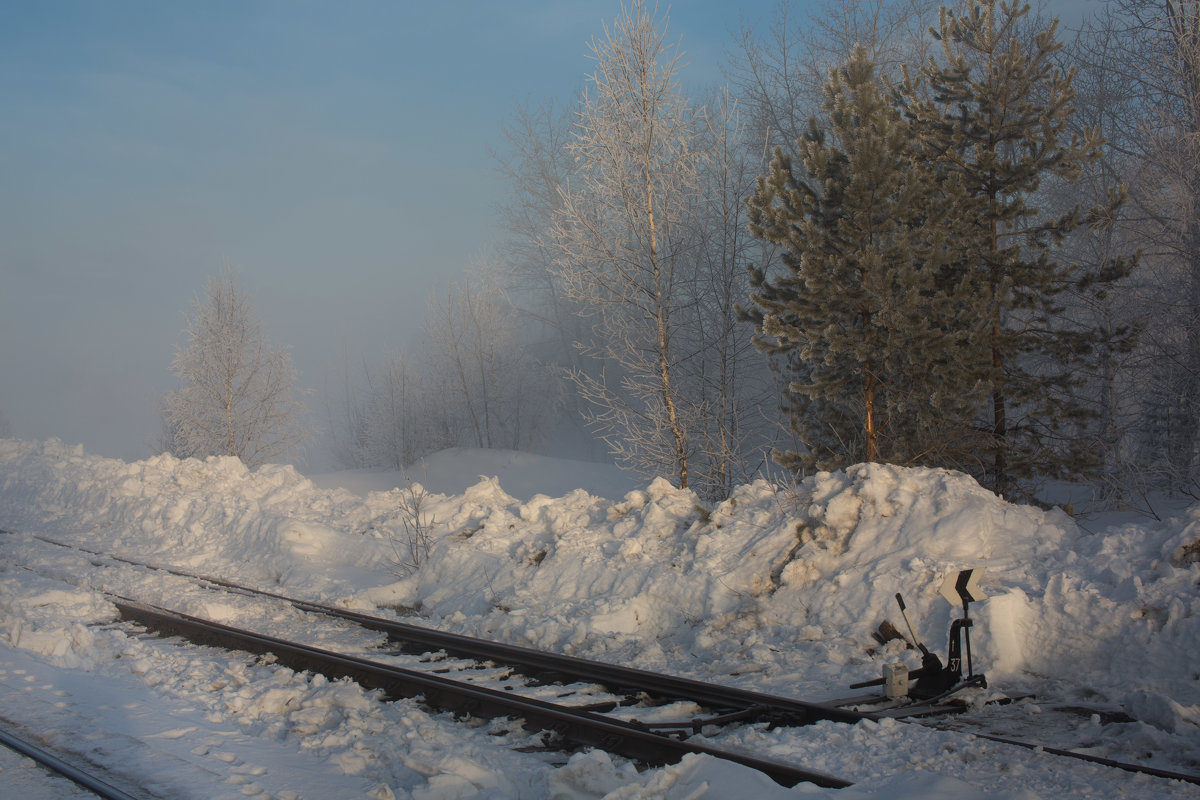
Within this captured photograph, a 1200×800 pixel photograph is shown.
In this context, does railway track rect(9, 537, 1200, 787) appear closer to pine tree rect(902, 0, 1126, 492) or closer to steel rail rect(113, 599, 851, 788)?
steel rail rect(113, 599, 851, 788)

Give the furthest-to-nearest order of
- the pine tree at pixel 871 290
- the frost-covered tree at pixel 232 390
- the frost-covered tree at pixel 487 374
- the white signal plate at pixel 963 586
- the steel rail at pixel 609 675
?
the frost-covered tree at pixel 487 374, the frost-covered tree at pixel 232 390, the pine tree at pixel 871 290, the white signal plate at pixel 963 586, the steel rail at pixel 609 675

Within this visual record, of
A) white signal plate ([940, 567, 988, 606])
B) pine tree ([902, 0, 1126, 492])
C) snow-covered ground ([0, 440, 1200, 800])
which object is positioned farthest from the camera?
pine tree ([902, 0, 1126, 492])

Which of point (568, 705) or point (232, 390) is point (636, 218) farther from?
point (232, 390)

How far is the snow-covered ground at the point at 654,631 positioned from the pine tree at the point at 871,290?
8.86ft

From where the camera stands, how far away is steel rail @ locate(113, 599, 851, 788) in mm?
4523

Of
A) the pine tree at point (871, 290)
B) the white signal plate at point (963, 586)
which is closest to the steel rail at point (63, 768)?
the white signal plate at point (963, 586)

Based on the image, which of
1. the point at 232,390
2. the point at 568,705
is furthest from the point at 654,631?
the point at 232,390

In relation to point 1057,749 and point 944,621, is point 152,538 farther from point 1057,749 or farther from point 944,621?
point 1057,749

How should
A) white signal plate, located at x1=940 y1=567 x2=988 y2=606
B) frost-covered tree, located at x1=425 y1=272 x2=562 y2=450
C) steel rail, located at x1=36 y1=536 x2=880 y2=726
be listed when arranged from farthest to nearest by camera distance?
frost-covered tree, located at x1=425 y1=272 x2=562 y2=450 → white signal plate, located at x1=940 y1=567 x2=988 y2=606 → steel rail, located at x1=36 y1=536 x2=880 y2=726

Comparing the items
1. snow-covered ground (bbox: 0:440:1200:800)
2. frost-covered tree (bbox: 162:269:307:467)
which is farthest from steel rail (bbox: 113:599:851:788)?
frost-covered tree (bbox: 162:269:307:467)

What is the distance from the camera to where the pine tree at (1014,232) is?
1240 cm

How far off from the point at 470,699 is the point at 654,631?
3065mm

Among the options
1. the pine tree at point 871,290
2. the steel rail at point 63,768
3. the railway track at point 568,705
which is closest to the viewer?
the steel rail at point 63,768

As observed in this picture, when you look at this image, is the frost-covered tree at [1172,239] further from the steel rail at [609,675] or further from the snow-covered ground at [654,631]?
the steel rail at [609,675]
